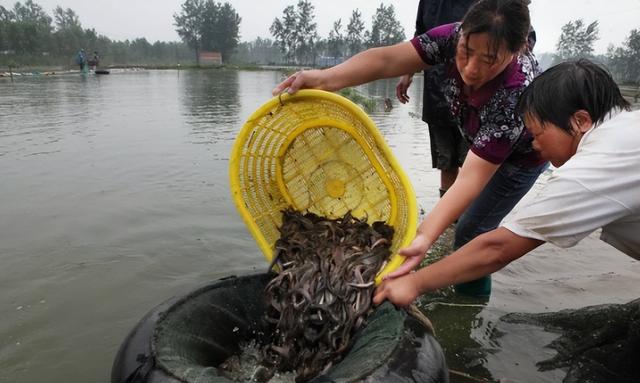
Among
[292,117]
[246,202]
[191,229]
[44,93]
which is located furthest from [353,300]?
[44,93]

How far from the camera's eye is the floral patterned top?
2.42 meters

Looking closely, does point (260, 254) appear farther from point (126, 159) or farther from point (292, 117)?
point (126, 159)

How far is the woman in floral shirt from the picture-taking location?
7.11 feet

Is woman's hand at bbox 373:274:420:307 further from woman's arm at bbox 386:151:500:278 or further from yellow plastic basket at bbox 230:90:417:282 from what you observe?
yellow plastic basket at bbox 230:90:417:282

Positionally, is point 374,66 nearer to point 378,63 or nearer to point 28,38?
point 378,63

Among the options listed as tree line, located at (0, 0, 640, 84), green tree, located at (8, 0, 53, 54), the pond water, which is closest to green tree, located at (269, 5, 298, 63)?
tree line, located at (0, 0, 640, 84)

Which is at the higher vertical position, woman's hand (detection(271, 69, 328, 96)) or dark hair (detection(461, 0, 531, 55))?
dark hair (detection(461, 0, 531, 55))

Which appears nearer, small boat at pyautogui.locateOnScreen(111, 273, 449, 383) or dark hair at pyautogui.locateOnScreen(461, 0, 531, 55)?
small boat at pyautogui.locateOnScreen(111, 273, 449, 383)

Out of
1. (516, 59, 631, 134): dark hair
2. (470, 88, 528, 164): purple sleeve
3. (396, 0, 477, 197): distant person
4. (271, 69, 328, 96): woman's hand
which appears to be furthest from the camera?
(396, 0, 477, 197): distant person

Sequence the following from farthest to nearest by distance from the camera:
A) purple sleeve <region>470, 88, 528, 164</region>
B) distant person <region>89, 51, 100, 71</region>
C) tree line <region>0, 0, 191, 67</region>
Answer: tree line <region>0, 0, 191, 67</region> < distant person <region>89, 51, 100, 71</region> < purple sleeve <region>470, 88, 528, 164</region>

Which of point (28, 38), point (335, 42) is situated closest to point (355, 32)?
point (335, 42)

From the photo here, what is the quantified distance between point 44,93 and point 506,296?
58.8ft

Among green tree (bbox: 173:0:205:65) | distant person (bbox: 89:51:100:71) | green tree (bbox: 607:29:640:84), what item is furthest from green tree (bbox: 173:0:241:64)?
green tree (bbox: 607:29:640:84)

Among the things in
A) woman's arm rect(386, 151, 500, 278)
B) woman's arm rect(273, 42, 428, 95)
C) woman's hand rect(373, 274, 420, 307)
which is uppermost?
woman's arm rect(273, 42, 428, 95)
